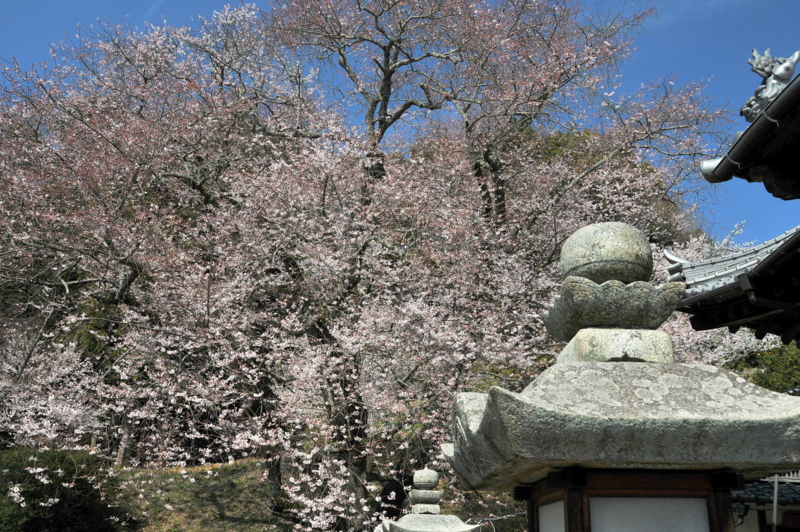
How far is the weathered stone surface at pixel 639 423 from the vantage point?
6.42 ft

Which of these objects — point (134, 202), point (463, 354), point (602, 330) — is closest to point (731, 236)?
point (463, 354)

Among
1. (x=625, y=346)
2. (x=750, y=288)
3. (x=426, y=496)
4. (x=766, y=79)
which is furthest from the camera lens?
(x=426, y=496)

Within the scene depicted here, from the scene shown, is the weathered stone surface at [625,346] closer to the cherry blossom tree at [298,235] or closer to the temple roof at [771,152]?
the temple roof at [771,152]

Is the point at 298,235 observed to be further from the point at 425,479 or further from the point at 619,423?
the point at 619,423

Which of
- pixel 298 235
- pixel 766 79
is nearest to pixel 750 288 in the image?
pixel 766 79

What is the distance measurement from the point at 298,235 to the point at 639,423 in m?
9.45

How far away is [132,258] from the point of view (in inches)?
372

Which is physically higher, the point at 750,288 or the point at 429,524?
the point at 750,288

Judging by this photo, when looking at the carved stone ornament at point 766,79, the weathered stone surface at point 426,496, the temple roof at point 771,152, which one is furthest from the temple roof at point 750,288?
the weathered stone surface at point 426,496

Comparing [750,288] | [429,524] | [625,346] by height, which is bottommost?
[429,524]

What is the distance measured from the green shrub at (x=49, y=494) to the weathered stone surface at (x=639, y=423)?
35.2 ft

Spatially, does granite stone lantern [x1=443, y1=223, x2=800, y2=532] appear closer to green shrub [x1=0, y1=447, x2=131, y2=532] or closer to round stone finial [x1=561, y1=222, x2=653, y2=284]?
round stone finial [x1=561, y1=222, x2=653, y2=284]

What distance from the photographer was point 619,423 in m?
1.98

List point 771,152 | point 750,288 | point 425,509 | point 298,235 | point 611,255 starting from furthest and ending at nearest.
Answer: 1. point 298,235
2. point 425,509
3. point 750,288
4. point 771,152
5. point 611,255
